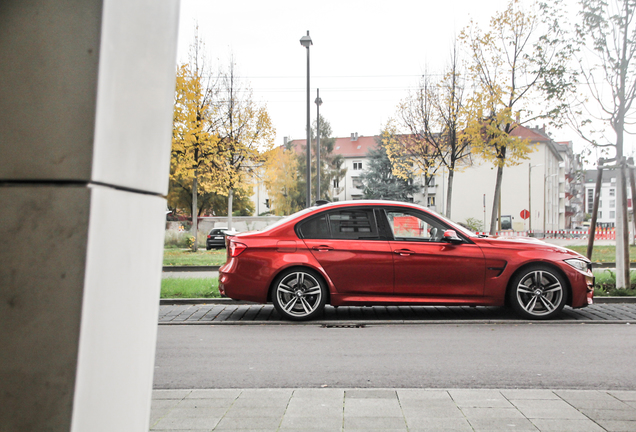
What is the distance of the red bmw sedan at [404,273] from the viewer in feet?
25.1

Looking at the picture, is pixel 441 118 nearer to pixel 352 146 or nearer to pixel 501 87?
pixel 501 87

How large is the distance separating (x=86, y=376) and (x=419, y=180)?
2430 inches

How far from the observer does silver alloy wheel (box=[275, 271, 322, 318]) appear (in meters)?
7.72

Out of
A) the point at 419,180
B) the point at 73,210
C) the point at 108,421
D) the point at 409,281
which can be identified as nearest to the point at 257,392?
the point at 108,421

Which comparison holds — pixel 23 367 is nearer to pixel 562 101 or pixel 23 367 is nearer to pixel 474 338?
pixel 474 338

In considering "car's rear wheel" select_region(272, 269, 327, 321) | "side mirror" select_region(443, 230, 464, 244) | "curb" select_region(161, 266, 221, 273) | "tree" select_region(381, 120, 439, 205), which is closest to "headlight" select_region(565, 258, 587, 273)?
"side mirror" select_region(443, 230, 464, 244)

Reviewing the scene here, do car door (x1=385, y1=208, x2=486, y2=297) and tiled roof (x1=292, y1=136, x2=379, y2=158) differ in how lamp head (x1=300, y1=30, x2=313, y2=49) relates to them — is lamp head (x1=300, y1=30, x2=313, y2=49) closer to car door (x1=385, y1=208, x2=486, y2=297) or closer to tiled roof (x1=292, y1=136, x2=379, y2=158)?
car door (x1=385, y1=208, x2=486, y2=297)

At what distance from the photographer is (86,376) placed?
1338mm

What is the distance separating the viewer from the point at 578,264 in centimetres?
771

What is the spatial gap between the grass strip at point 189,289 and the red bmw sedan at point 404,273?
2403 millimetres

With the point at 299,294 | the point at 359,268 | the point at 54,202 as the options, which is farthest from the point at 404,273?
the point at 54,202

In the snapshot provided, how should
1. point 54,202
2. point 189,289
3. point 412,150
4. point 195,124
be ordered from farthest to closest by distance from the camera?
point 412,150, point 195,124, point 189,289, point 54,202

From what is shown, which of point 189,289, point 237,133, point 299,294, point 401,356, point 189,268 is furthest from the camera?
point 237,133

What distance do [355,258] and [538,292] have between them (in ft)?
8.36
